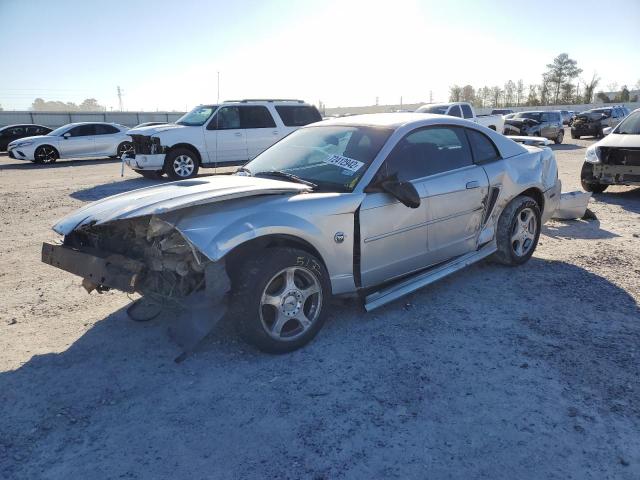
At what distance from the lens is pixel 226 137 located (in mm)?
12758

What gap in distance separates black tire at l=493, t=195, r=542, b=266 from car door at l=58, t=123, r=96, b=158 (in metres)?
17.5

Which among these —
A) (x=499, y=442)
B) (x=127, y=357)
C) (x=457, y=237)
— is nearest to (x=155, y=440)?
(x=127, y=357)

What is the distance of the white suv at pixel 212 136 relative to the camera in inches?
476

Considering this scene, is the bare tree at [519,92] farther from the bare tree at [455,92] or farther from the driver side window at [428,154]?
the driver side window at [428,154]

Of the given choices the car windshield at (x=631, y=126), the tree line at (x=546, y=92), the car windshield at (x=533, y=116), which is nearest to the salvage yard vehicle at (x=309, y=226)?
the car windshield at (x=631, y=126)

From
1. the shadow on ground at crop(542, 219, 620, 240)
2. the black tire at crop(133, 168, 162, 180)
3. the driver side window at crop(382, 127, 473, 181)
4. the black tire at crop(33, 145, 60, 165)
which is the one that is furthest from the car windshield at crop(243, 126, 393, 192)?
the black tire at crop(33, 145, 60, 165)

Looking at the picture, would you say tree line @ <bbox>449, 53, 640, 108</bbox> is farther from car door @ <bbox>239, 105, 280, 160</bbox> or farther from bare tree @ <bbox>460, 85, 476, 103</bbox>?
car door @ <bbox>239, 105, 280, 160</bbox>

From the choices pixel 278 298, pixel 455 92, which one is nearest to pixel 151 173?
pixel 278 298

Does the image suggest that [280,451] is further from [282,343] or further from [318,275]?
[318,275]

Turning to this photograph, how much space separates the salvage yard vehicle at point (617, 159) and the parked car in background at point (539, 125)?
1575 centimetres

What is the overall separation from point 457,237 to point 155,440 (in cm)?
305

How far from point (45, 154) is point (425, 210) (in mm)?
17857

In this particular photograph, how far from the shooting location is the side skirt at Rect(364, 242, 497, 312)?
3864 mm

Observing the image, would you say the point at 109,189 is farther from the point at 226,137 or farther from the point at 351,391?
the point at 351,391
